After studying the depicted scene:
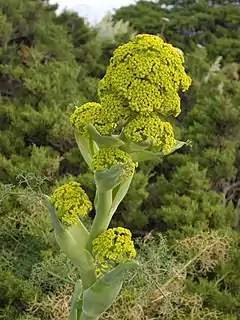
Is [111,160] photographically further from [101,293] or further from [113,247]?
[101,293]

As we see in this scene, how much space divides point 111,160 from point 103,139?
0.09 m

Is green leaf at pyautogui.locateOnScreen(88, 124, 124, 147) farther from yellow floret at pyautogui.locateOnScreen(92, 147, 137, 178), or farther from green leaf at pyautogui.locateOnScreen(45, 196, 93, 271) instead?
green leaf at pyautogui.locateOnScreen(45, 196, 93, 271)

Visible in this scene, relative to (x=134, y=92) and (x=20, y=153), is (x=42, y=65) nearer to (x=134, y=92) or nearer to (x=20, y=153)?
(x=20, y=153)

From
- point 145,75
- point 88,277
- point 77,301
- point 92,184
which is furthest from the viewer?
point 92,184

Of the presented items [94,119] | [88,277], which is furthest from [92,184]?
[94,119]

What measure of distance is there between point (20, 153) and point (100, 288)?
4.54 meters

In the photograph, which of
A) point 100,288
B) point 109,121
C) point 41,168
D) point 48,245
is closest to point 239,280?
point 48,245

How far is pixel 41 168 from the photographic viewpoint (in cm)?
649

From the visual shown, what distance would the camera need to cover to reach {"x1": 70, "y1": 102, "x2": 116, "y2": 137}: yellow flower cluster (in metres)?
2.54

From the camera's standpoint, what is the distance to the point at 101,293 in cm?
272

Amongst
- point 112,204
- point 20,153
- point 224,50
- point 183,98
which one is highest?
point 112,204

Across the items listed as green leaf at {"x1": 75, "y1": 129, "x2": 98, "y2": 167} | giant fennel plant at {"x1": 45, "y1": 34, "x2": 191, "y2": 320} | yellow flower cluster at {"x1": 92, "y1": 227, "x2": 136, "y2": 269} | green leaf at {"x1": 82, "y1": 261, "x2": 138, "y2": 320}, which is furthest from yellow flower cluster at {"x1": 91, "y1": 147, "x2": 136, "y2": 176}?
green leaf at {"x1": 82, "y1": 261, "x2": 138, "y2": 320}

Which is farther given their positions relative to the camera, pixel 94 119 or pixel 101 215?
pixel 101 215

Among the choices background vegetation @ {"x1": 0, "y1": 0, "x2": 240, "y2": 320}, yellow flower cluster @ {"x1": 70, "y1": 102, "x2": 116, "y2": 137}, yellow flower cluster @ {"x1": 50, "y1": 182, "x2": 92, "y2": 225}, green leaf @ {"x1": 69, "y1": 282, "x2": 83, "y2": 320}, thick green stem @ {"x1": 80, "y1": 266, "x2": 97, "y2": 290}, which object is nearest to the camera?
yellow flower cluster @ {"x1": 70, "y1": 102, "x2": 116, "y2": 137}
